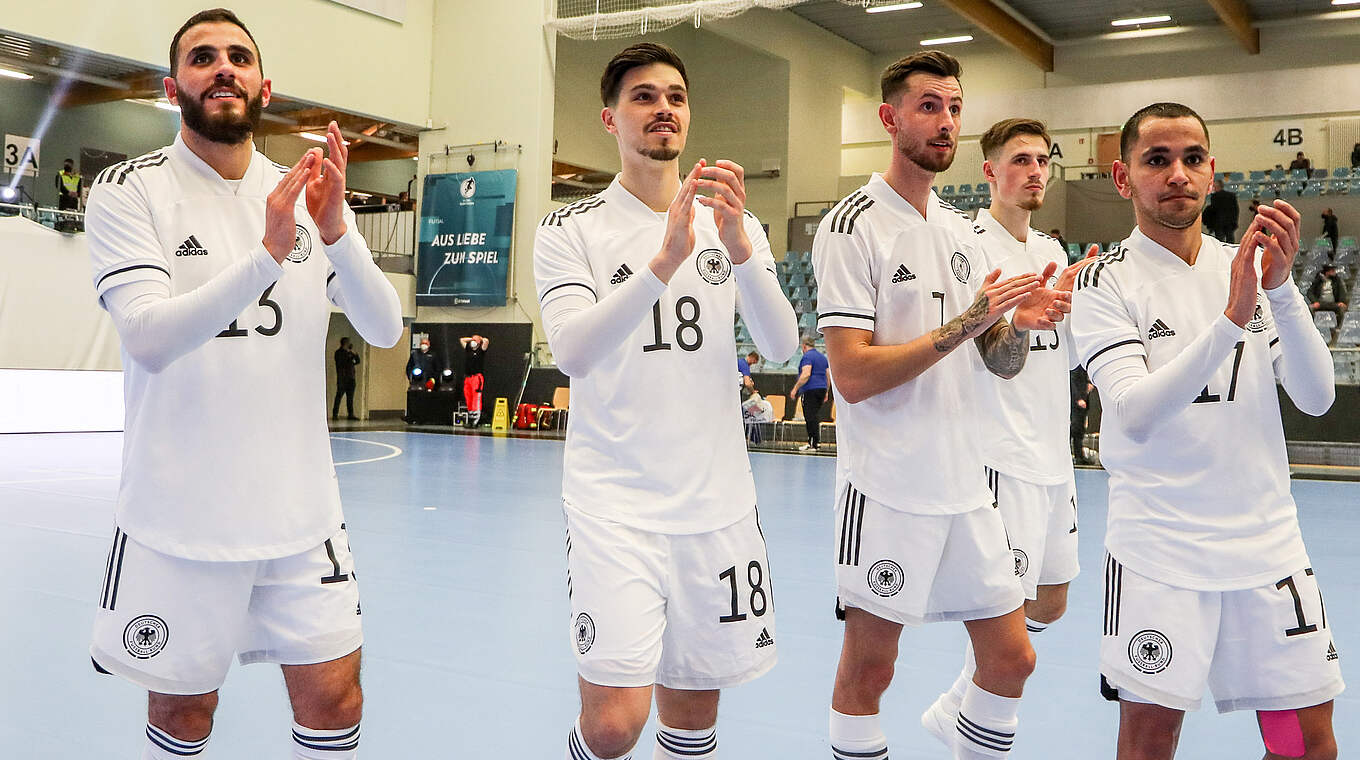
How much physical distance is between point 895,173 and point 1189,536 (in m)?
1.38

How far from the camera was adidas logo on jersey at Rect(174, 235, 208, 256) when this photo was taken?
285cm

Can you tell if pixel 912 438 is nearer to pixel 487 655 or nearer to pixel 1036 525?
pixel 1036 525

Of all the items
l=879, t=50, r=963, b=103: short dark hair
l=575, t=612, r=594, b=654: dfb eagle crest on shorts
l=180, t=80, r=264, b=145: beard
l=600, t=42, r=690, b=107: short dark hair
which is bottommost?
l=575, t=612, r=594, b=654: dfb eagle crest on shorts

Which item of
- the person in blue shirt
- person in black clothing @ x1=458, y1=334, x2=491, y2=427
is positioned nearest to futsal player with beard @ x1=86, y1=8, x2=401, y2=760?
the person in blue shirt

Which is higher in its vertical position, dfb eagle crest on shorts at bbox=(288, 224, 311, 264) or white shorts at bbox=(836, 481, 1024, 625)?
dfb eagle crest on shorts at bbox=(288, 224, 311, 264)

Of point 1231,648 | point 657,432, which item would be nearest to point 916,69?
point 657,432

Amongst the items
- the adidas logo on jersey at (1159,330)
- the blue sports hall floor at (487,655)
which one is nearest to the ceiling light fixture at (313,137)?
the blue sports hall floor at (487,655)

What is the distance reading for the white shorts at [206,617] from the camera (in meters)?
2.71

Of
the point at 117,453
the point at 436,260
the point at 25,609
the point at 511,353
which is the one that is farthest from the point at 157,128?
the point at 25,609

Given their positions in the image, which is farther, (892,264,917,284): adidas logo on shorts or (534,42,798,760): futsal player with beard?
(892,264,917,284): adidas logo on shorts

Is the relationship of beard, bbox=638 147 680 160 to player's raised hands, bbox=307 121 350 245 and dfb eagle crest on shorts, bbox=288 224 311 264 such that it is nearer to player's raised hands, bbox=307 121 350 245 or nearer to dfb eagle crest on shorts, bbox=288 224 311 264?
player's raised hands, bbox=307 121 350 245

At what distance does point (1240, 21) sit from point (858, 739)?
2828cm

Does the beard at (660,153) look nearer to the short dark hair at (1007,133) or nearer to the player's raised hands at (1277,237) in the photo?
the player's raised hands at (1277,237)

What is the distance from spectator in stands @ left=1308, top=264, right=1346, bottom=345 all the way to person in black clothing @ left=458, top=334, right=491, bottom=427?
53.0ft
